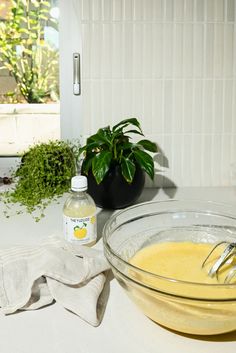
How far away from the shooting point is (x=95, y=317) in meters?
0.77

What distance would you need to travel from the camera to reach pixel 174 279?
689 millimetres

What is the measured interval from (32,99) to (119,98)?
0.36 metres

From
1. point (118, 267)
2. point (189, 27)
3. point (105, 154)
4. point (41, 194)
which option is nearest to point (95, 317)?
point (118, 267)

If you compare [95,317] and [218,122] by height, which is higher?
[218,122]

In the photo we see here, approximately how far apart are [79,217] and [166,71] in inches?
24.9

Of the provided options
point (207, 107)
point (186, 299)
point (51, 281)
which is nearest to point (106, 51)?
point (207, 107)

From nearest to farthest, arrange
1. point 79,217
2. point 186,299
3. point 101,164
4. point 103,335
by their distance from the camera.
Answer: point 186,299 → point 103,335 → point 79,217 → point 101,164

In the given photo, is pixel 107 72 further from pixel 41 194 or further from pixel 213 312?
pixel 213 312

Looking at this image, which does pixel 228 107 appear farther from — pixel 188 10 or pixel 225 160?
pixel 188 10

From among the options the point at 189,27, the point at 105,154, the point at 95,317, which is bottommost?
the point at 95,317

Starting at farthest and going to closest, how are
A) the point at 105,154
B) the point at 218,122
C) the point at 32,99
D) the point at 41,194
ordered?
1. the point at 32,99
2. the point at 218,122
3. the point at 41,194
4. the point at 105,154

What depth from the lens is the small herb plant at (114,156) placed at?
3.84 feet

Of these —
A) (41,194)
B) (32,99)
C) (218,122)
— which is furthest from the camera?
(32,99)

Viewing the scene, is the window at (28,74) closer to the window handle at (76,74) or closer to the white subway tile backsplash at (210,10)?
the window handle at (76,74)
